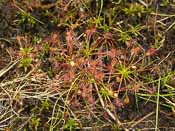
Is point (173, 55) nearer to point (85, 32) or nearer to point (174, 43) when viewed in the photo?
point (174, 43)

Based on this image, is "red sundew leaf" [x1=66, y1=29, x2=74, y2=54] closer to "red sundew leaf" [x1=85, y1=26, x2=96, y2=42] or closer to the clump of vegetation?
the clump of vegetation

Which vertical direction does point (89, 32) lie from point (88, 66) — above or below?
above

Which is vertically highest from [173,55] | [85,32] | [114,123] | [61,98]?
[85,32]

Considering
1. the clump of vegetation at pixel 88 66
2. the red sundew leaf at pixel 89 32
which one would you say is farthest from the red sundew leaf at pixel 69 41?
the red sundew leaf at pixel 89 32

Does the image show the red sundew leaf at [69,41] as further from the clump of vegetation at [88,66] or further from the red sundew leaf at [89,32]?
the red sundew leaf at [89,32]

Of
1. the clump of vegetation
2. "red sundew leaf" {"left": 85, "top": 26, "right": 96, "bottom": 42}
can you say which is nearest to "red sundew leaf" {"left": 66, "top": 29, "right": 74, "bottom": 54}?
the clump of vegetation

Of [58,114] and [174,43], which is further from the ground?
[174,43]

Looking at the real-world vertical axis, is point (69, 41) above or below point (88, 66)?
above

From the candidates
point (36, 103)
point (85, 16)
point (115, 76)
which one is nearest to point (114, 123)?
point (115, 76)
